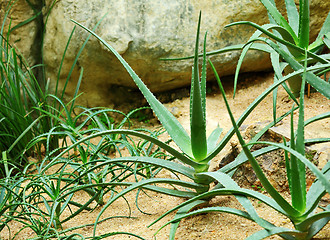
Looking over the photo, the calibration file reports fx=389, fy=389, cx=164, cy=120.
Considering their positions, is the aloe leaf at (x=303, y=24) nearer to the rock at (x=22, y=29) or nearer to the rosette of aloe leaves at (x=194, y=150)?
the rosette of aloe leaves at (x=194, y=150)

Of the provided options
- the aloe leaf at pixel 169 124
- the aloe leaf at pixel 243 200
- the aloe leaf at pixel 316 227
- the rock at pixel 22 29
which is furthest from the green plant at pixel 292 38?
the rock at pixel 22 29

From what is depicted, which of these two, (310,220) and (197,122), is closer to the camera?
(310,220)

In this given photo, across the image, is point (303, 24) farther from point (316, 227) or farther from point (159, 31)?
→ point (159, 31)

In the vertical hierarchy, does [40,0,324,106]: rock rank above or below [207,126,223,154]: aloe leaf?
above

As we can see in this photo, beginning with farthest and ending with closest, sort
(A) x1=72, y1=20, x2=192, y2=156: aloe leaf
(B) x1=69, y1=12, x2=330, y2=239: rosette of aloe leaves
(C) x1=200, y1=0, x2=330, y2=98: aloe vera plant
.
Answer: (C) x1=200, y1=0, x2=330, y2=98: aloe vera plant < (A) x1=72, y1=20, x2=192, y2=156: aloe leaf < (B) x1=69, y1=12, x2=330, y2=239: rosette of aloe leaves

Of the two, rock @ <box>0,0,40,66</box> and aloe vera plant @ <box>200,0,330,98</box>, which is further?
rock @ <box>0,0,40,66</box>

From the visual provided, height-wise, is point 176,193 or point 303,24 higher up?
point 303,24

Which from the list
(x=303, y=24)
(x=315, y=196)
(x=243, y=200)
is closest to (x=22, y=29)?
(x=303, y=24)

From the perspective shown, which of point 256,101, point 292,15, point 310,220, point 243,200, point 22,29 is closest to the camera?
point 310,220

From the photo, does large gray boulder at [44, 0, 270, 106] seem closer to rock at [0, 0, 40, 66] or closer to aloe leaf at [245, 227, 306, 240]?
rock at [0, 0, 40, 66]

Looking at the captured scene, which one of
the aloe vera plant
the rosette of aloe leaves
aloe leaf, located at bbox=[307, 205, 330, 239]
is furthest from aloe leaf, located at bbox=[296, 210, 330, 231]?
the aloe vera plant

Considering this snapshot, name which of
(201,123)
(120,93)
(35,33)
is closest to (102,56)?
(120,93)

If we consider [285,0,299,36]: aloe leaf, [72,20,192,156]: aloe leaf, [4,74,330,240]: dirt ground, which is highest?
[285,0,299,36]: aloe leaf

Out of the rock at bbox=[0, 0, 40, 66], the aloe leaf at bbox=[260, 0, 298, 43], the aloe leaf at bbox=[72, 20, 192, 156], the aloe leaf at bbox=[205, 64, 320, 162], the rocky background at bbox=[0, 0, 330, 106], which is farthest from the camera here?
the rock at bbox=[0, 0, 40, 66]
